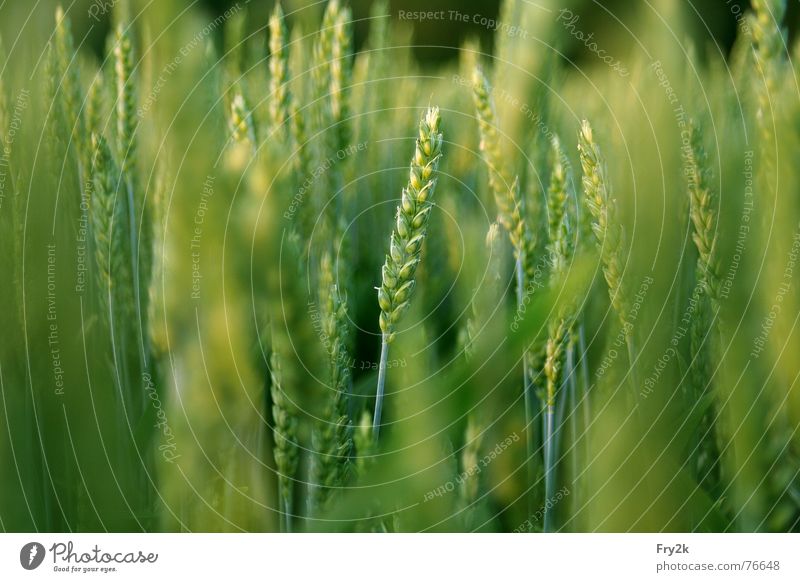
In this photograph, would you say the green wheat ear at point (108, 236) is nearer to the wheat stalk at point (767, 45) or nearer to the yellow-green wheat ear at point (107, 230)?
the yellow-green wheat ear at point (107, 230)

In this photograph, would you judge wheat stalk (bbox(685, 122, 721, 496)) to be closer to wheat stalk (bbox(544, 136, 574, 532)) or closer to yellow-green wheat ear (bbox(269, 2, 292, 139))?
wheat stalk (bbox(544, 136, 574, 532))

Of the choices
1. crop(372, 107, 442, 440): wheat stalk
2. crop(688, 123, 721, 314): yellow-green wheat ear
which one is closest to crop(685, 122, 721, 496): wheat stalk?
crop(688, 123, 721, 314): yellow-green wheat ear

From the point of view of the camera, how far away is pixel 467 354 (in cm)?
42

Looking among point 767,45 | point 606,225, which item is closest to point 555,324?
point 606,225

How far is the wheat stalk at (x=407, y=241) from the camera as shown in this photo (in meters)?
0.39

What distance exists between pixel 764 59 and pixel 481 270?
0.30 m

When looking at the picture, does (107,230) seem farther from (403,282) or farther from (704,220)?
(704,220)
